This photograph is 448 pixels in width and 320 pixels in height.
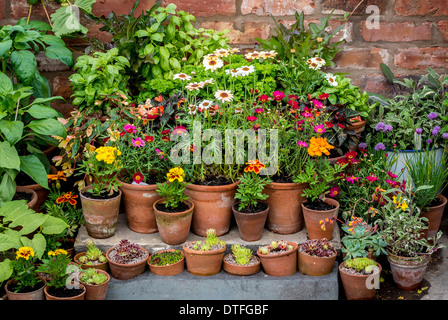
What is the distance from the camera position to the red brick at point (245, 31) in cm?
370

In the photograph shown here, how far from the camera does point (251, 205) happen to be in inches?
114

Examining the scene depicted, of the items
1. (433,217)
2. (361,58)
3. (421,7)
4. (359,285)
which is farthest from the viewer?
(361,58)

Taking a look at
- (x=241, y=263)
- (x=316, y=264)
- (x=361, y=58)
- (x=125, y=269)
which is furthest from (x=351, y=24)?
(x=125, y=269)

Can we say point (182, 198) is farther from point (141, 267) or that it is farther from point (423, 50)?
point (423, 50)

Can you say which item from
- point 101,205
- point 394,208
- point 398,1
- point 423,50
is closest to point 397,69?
point 423,50

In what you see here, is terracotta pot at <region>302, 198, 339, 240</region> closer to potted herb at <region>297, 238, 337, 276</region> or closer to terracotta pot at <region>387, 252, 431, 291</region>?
potted herb at <region>297, 238, 337, 276</region>

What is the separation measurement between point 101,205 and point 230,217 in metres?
0.69

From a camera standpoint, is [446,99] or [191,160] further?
[446,99]

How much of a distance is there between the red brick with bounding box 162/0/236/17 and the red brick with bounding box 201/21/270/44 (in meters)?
0.08

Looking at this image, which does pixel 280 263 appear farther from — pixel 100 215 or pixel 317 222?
pixel 100 215

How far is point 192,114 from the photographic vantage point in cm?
300

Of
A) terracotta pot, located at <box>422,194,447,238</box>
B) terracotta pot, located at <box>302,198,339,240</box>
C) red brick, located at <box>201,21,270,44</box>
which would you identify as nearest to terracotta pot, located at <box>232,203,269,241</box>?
terracotta pot, located at <box>302,198,339,240</box>

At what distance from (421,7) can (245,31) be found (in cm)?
117

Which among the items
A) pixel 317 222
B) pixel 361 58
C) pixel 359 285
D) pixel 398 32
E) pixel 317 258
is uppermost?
pixel 398 32
